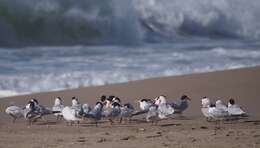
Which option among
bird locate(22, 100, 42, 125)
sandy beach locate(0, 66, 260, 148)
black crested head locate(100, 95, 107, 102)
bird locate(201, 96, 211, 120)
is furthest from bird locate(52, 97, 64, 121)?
bird locate(201, 96, 211, 120)

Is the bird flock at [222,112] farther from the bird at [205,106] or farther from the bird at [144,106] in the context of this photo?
the bird at [144,106]

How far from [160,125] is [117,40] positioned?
47.7 ft

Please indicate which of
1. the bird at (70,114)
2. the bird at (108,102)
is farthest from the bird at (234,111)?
the bird at (70,114)

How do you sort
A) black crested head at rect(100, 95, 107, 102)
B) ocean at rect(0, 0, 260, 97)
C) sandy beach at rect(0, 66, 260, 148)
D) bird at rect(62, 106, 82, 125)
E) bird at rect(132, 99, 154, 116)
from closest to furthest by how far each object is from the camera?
sandy beach at rect(0, 66, 260, 148) < bird at rect(62, 106, 82, 125) < bird at rect(132, 99, 154, 116) < black crested head at rect(100, 95, 107, 102) < ocean at rect(0, 0, 260, 97)

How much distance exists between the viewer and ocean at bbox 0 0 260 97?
1511 centimetres

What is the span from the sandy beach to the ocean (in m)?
0.75

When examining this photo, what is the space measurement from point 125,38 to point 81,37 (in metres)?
1.34

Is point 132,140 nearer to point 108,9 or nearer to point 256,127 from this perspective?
point 256,127

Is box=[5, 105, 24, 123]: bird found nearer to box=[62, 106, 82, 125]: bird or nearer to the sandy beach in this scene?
the sandy beach

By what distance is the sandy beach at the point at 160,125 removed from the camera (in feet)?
29.7

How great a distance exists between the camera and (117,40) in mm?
25109

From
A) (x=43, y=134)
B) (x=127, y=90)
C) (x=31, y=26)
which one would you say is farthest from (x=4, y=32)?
(x=43, y=134)

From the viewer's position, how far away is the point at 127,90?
13.3m

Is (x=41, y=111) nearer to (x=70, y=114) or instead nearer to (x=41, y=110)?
(x=41, y=110)
